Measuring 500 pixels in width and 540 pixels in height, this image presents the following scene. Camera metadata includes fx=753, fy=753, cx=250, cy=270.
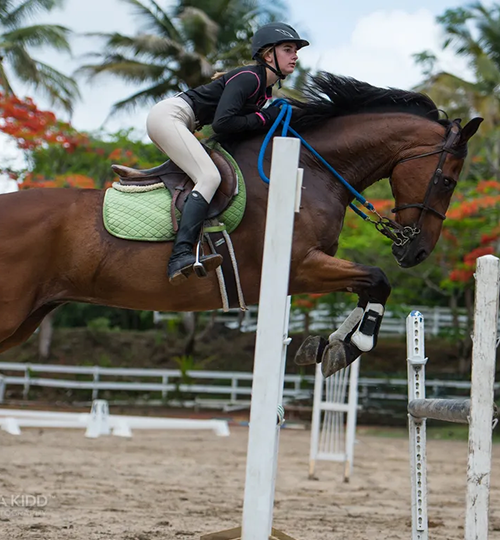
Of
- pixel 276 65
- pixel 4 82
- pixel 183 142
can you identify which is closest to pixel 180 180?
pixel 183 142

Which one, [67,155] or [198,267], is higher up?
[67,155]

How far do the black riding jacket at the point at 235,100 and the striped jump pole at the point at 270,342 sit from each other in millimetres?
1376

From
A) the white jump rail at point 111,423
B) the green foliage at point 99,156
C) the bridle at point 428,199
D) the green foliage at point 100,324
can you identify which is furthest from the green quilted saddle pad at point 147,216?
the green foliage at point 100,324

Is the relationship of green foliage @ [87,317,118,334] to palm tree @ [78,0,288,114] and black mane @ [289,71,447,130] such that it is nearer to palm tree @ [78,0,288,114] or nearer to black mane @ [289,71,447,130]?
palm tree @ [78,0,288,114]

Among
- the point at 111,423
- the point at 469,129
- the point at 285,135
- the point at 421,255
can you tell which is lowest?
the point at 111,423

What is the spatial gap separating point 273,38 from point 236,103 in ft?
1.50

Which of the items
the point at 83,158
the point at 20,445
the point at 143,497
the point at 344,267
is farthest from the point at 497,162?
the point at 344,267

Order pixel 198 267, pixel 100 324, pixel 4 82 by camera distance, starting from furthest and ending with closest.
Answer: pixel 100 324 → pixel 4 82 → pixel 198 267

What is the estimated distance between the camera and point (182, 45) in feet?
74.2

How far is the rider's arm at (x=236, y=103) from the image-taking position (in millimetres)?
4258

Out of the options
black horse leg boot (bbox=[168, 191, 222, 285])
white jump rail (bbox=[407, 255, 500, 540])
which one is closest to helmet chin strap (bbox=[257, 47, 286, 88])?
black horse leg boot (bbox=[168, 191, 222, 285])

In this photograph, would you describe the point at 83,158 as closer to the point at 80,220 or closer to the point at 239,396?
the point at 239,396

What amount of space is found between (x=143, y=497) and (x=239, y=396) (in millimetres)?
14982

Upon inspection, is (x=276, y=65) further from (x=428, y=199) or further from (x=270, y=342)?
(x=270, y=342)
